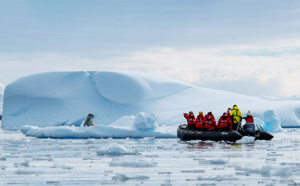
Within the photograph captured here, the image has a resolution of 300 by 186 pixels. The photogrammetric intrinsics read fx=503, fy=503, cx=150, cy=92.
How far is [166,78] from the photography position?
168ft

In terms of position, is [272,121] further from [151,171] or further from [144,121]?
[151,171]

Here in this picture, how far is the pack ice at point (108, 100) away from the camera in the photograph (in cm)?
4319

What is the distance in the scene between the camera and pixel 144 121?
85.0 ft

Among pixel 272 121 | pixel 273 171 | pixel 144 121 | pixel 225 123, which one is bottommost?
pixel 273 171

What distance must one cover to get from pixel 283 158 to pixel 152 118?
1302cm

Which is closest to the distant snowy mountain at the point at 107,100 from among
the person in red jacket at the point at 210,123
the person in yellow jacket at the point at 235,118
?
the person in yellow jacket at the point at 235,118

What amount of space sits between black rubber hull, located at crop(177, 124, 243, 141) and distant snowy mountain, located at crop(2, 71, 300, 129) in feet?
61.7

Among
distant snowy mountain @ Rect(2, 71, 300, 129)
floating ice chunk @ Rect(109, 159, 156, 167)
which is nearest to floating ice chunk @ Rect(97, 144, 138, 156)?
floating ice chunk @ Rect(109, 159, 156, 167)

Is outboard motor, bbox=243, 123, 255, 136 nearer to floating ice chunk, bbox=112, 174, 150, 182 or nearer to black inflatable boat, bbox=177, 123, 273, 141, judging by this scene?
black inflatable boat, bbox=177, 123, 273, 141

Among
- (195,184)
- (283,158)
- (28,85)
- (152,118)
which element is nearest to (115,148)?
(283,158)

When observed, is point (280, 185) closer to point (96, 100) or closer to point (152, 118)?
point (152, 118)

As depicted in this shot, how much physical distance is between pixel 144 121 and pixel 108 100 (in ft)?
64.4

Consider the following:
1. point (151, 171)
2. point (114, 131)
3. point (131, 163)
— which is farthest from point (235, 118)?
point (151, 171)

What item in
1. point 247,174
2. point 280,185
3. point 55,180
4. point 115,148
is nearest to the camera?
point 280,185
